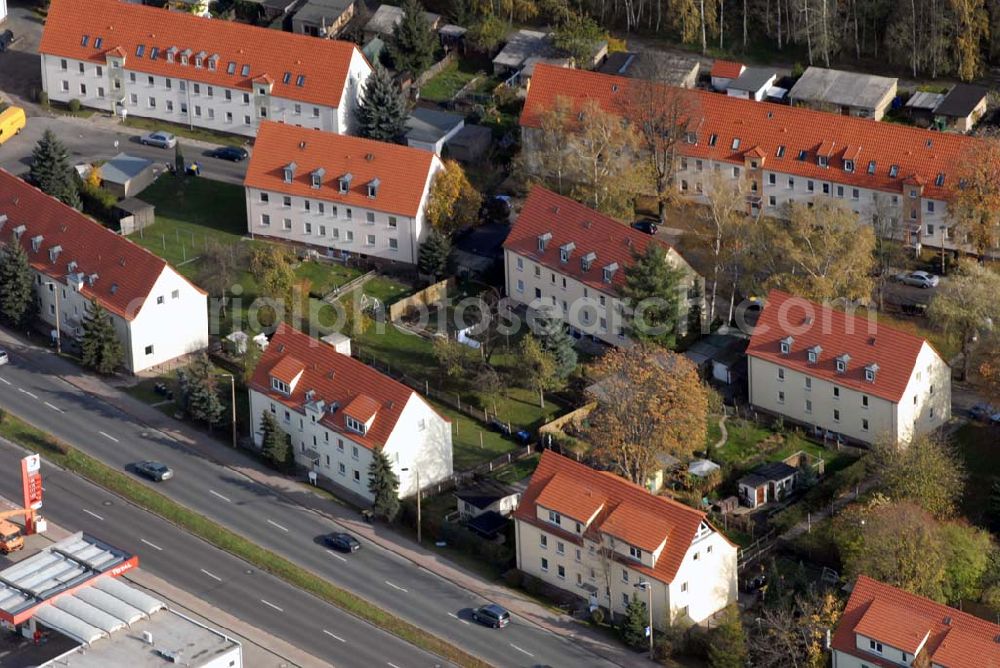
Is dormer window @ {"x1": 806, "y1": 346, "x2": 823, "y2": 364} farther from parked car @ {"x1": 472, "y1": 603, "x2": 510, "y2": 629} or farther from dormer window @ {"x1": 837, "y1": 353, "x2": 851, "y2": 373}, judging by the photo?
parked car @ {"x1": 472, "y1": 603, "x2": 510, "y2": 629}

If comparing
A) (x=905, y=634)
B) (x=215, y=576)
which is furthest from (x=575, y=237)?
(x=905, y=634)

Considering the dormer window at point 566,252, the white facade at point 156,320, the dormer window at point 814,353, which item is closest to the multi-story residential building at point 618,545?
the dormer window at point 814,353

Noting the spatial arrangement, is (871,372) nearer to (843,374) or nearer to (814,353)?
(843,374)

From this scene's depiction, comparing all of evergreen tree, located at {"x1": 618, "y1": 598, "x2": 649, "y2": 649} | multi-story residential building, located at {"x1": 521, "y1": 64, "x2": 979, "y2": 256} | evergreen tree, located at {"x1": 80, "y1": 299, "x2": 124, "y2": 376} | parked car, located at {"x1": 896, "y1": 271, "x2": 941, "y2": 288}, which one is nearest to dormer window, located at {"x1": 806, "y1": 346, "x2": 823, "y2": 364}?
parked car, located at {"x1": 896, "y1": 271, "x2": 941, "y2": 288}

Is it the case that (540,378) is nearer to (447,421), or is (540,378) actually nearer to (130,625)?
(447,421)

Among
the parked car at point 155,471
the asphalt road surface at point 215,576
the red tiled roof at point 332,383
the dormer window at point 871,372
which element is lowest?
the asphalt road surface at point 215,576

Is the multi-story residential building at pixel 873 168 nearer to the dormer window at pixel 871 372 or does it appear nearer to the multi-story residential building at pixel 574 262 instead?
the multi-story residential building at pixel 574 262

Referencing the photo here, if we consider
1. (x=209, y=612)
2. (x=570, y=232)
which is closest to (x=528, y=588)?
(x=209, y=612)
